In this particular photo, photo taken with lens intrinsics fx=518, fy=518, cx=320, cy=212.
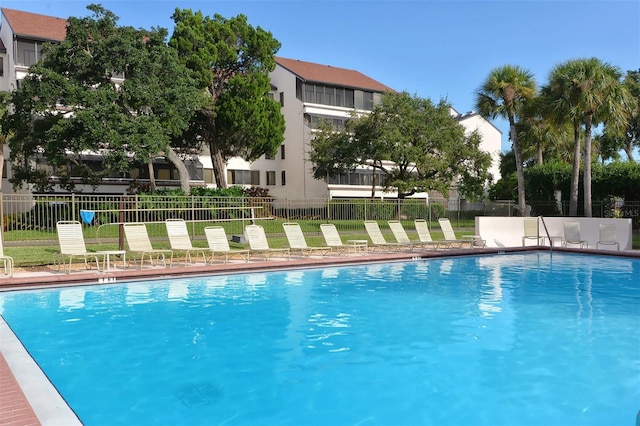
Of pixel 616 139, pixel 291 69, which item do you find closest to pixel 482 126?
pixel 616 139

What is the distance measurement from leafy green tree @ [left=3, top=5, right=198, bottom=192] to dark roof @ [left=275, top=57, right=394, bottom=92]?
1859cm

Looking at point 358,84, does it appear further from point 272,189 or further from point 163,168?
point 163,168

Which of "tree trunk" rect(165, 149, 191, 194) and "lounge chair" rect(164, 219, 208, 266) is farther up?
"tree trunk" rect(165, 149, 191, 194)

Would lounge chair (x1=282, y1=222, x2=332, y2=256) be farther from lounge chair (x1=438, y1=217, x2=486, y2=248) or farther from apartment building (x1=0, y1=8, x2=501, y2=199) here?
apartment building (x1=0, y1=8, x2=501, y2=199)

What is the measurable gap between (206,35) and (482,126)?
3323cm

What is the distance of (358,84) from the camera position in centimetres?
4712

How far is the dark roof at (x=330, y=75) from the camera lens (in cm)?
4512

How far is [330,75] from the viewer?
47.3 metres

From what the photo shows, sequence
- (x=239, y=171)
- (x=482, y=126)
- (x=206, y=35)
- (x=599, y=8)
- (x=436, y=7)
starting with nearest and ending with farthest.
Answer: (x=599, y=8), (x=436, y=7), (x=206, y=35), (x=239, y=171), (x=482, y=126)

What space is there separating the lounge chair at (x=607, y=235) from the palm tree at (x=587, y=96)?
18.1 ft

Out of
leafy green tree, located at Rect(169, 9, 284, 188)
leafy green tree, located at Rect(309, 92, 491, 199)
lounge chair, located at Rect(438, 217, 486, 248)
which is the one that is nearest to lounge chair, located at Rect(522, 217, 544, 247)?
lounge chair, located at Rect(438, 217, 486, 248)

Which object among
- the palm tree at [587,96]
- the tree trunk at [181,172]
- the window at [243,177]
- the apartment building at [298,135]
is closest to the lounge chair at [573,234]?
the palm tree at [587,96]

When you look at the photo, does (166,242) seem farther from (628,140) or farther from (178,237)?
(628,140)

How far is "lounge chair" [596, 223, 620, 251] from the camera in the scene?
1958 centimetres
